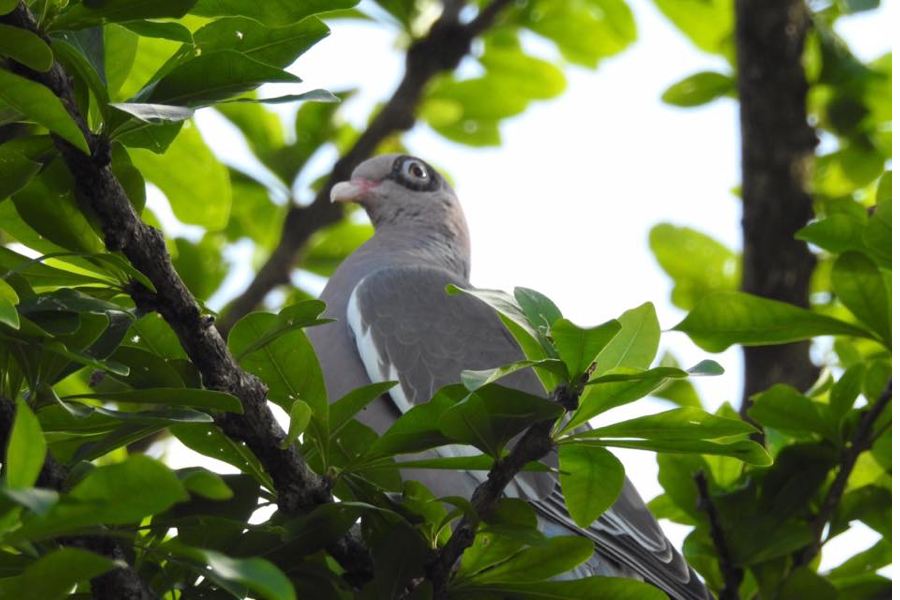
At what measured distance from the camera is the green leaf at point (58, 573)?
52.8 inches

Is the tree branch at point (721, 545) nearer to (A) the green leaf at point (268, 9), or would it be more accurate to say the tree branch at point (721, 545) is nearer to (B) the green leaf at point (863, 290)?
(B) the green leaf at point (863, 290)

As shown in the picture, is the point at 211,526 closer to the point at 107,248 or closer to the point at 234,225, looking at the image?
the point at 107,248

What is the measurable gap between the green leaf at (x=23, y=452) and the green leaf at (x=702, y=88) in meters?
3.18

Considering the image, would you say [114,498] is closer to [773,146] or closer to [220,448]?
[220,448]

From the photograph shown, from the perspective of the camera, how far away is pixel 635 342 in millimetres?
1950

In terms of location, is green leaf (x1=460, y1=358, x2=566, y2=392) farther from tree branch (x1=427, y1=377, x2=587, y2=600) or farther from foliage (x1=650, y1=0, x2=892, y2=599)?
foliage (x1=650, y1=0, x2=892, y2=599)

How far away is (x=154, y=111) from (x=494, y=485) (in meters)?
0.67

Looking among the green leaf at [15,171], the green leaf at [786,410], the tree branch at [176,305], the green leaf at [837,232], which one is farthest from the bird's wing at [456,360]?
the green leaf at [15,171]

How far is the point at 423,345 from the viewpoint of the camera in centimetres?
375

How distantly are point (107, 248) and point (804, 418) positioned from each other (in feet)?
5.11

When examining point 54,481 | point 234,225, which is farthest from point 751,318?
point 234,225

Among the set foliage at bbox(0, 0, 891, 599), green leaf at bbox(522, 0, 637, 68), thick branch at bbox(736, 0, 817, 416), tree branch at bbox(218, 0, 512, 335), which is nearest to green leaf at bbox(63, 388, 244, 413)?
foliage at bbox(0, 0, 891, 599)

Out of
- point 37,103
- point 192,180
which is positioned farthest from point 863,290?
point 37,103

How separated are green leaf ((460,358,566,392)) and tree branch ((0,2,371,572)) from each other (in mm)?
346
